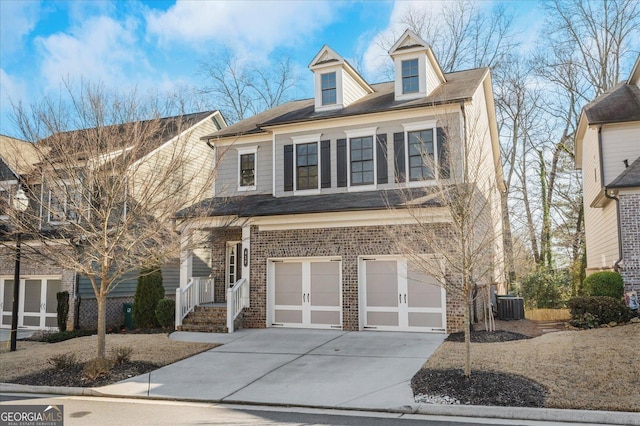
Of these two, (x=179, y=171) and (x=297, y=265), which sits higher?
(x=179, y=171)

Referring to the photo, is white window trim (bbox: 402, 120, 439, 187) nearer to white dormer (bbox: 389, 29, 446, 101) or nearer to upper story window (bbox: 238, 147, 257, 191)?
white dormer (bbox: 389, 29, 446, 101)

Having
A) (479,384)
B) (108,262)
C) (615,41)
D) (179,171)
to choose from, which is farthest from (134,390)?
(615,41)

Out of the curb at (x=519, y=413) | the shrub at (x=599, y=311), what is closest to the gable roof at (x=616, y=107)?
the shrub at (x=599, y=311)

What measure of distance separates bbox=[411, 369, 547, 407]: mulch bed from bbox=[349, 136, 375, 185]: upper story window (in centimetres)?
850

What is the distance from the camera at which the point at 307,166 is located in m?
17.6

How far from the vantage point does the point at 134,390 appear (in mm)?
9367

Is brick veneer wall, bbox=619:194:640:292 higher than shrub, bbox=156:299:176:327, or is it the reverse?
brick veneer wall, bbox=619:194:640:292

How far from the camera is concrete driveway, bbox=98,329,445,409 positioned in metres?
8.58

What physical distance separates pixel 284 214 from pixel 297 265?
5.68ft

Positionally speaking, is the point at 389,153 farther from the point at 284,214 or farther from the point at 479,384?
the point at 479,384

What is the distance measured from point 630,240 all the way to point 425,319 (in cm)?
594

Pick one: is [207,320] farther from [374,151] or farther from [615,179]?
[615,179]

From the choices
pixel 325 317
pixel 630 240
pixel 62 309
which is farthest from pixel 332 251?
pixel 62 309

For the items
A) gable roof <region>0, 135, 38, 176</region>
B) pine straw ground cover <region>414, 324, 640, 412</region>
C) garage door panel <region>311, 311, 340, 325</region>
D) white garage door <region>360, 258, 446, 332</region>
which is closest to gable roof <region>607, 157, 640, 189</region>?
pine straw ground cover <region>414, 324, 640, 412</region>
